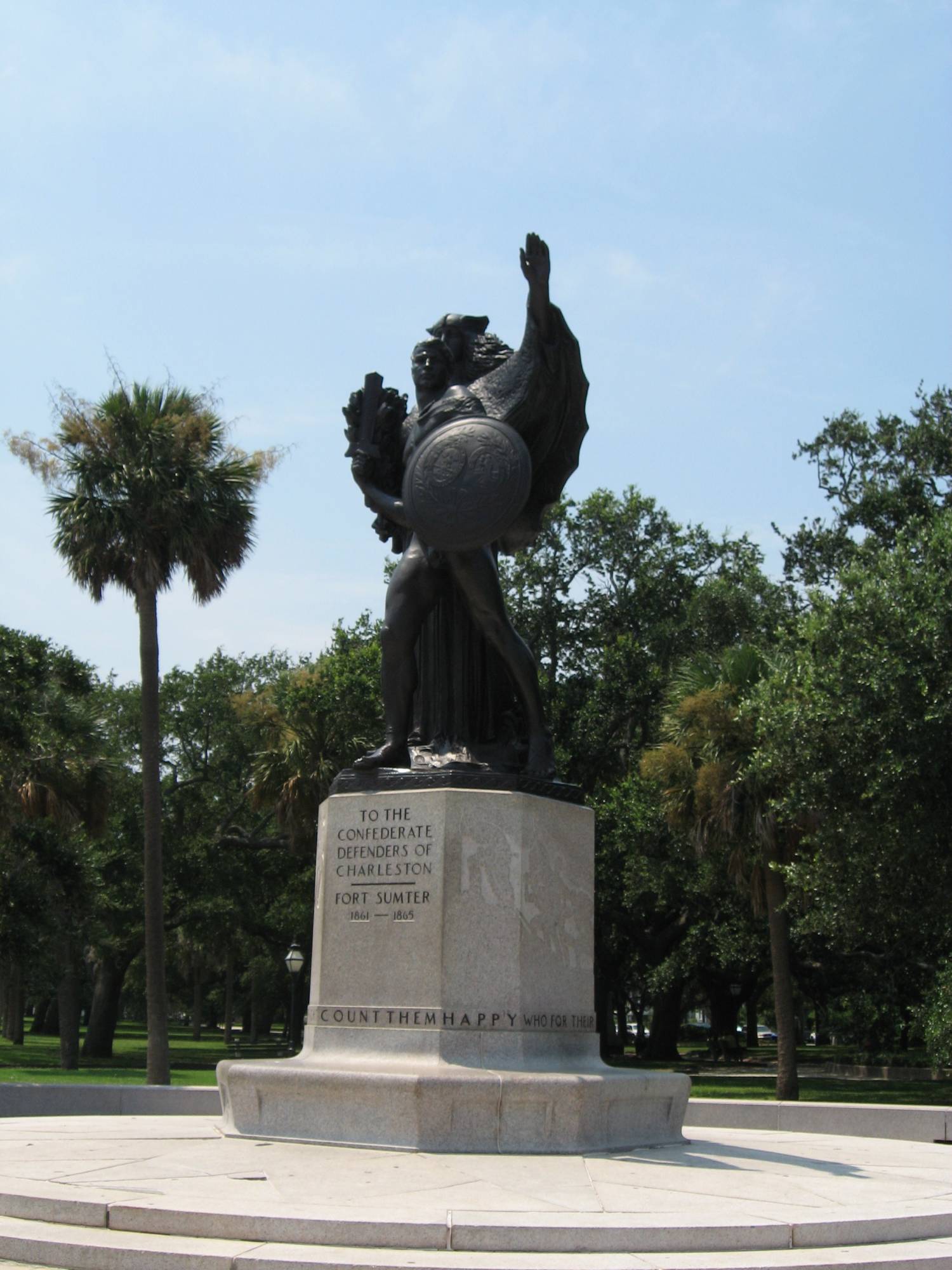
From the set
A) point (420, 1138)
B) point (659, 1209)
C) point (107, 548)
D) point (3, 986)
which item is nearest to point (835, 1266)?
point (659, 1209)

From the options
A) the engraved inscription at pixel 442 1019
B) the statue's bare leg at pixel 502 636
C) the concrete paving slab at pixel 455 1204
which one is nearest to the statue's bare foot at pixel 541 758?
the statue's bare leg at pixel 502 636

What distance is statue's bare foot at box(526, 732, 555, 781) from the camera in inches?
394

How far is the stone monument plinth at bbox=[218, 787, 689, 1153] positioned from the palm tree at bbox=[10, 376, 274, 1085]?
15889 mm

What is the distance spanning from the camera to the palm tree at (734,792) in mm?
24750

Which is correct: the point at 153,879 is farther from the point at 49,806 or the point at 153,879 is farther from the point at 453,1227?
the point at 453,1227

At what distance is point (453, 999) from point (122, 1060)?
34074mm

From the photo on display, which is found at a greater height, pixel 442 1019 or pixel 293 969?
pixel 442 1019

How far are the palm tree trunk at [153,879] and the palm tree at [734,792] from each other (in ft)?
30.7

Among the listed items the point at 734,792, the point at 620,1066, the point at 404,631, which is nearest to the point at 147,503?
the point at 734,792

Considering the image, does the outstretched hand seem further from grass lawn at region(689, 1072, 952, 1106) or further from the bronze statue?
grass lawn at region(689, 1072, 952, 1106)

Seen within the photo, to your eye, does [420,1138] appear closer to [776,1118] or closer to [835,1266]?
[835,1266]

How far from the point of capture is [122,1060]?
39.7 meters

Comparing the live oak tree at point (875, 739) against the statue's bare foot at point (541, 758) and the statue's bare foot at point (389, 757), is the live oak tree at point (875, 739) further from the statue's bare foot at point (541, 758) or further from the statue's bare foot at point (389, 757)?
the statue's bare foot at point (389, 757)

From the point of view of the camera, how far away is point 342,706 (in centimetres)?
3328
